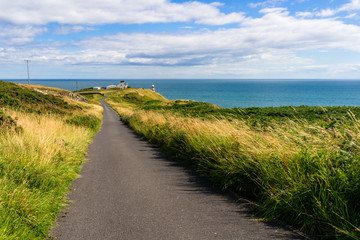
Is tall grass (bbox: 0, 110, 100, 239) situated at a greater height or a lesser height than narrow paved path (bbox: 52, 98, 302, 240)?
greater

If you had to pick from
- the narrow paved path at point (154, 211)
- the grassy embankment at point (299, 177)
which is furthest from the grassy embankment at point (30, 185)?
the grassy embankment at point (299, 177)

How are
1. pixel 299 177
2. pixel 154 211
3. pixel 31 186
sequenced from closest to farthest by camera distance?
pixel 299 177, pixel 154 211, pixel 31 186

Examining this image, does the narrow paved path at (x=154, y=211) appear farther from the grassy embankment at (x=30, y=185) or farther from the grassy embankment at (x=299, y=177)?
the grassy embankment at (x=299, y=177)

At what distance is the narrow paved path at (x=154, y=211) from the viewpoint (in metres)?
3.81

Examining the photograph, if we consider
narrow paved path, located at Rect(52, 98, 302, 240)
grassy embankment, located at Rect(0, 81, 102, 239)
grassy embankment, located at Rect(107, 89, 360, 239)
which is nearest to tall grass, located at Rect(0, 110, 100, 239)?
grassy embankment, located at Rect(0, 81, 102, 239)

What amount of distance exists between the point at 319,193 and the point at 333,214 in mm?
331

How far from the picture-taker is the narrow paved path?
3811 mm

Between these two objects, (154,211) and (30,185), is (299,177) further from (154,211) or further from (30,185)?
(30,185)

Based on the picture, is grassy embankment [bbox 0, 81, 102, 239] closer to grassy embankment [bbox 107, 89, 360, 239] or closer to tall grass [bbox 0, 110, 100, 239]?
tall grass [bbox 0, 110, 100, 239]

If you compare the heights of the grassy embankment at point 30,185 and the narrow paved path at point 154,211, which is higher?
the grassy embankment at point 30,185

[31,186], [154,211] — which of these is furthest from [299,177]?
[31,186]

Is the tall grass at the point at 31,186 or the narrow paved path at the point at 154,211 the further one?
the narrow paved path at the point at 154,211

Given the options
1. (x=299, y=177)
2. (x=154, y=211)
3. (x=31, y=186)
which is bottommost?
(x=154, y=211)

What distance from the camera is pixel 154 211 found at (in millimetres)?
4629
